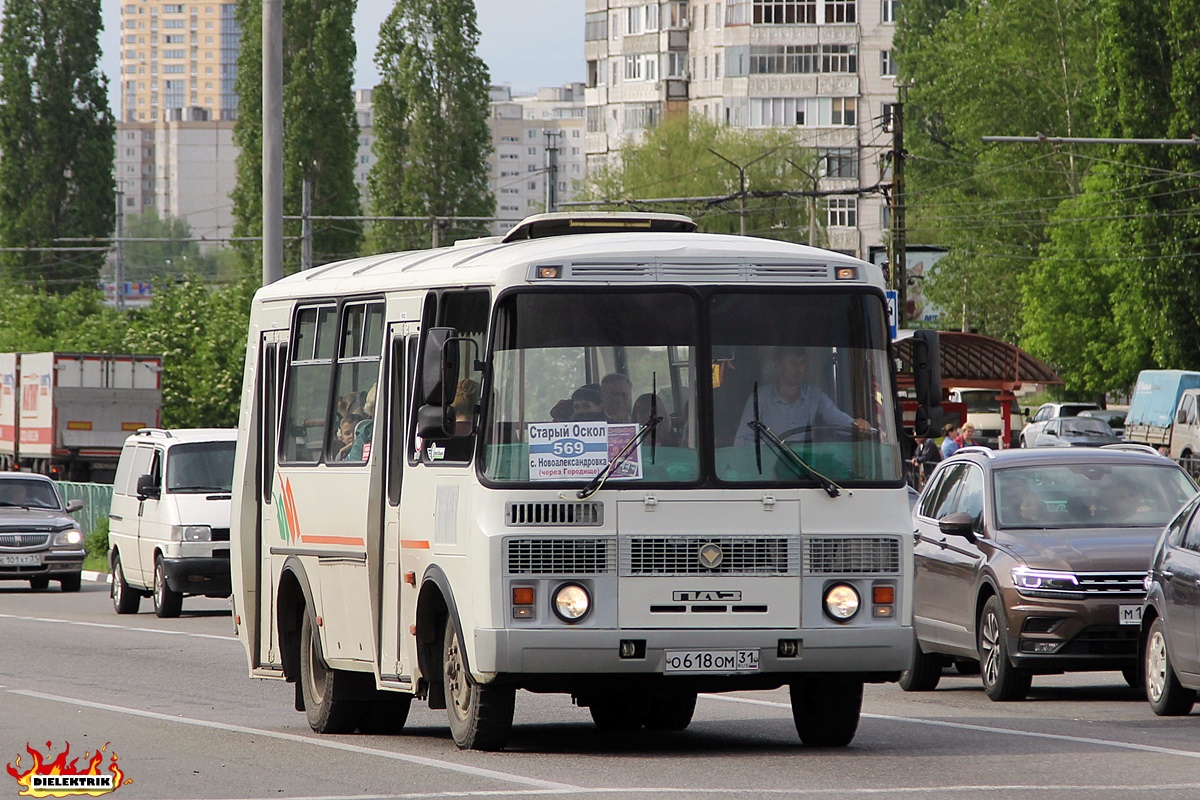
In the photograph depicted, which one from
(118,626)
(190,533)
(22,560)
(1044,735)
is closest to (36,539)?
(22,560)

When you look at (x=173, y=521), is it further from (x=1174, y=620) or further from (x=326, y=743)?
(x=1174, y=620)

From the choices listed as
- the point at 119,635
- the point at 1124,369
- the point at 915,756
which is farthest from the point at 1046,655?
the point at 1124,369

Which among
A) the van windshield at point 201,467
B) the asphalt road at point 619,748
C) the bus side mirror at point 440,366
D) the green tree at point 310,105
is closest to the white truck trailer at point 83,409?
the van windshield at point 201,467

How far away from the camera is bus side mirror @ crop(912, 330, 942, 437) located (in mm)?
11102

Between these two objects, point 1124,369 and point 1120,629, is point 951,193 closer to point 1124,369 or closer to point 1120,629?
point 1124,369

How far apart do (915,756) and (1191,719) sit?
9.20ft

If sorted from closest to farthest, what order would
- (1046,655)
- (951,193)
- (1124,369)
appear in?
(1046,655)
(1124,369)
(951,193)

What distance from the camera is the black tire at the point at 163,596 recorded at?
85.0ft

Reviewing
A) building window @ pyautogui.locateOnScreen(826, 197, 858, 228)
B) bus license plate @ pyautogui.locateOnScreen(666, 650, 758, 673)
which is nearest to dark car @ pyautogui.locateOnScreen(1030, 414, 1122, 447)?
bus license plate @ pyautogui.locateOnScreen(666, 650, 758, 673)

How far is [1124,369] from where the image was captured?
67312 millimetres

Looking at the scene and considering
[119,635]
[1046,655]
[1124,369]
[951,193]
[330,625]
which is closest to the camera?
[330,625]

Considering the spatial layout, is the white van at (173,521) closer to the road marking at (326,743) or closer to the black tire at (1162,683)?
the road marking at (326,743)

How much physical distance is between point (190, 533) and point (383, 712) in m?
13.0

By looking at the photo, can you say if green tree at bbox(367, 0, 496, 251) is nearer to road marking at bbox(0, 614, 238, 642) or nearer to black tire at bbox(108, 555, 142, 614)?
black tire at bbox(108, 555, 142, 614)
